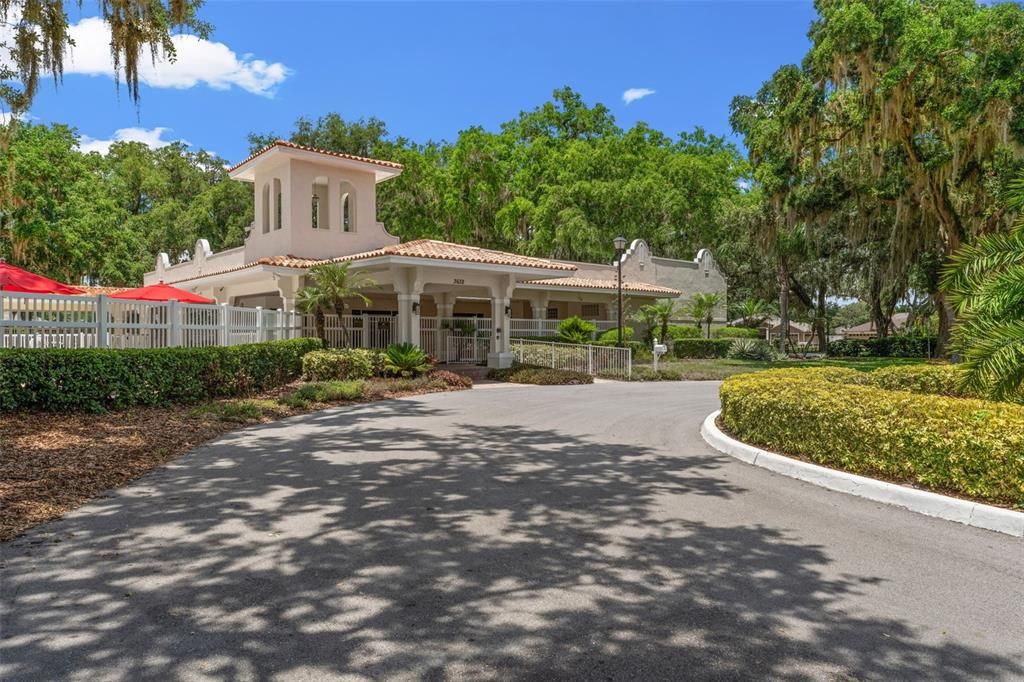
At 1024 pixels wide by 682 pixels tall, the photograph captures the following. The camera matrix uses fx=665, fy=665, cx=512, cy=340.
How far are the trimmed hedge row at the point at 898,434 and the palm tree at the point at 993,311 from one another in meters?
0.56

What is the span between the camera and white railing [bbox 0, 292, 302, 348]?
1014cm

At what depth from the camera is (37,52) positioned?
11.1m

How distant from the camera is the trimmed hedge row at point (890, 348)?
40031mm

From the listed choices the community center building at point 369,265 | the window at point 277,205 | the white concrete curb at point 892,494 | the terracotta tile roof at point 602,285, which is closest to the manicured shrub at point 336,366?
the community center building at point 369,265

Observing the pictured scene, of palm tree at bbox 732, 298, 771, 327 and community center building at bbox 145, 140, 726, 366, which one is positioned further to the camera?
palm tree at bbox 732, 298, 771, 327

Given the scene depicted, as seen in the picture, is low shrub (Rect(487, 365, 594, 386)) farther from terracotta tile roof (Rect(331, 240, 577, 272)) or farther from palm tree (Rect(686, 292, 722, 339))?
palm tree (Rect(686, 292, 722, 339))

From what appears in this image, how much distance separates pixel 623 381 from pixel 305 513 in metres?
16.2

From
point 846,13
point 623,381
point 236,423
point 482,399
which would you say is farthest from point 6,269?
point 846,13

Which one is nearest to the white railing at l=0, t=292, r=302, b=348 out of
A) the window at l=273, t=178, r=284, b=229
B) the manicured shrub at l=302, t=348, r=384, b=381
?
the manicured shrub at l=302, t=348, r=384, b=381

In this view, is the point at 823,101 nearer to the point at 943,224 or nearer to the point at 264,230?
the point at 943,224

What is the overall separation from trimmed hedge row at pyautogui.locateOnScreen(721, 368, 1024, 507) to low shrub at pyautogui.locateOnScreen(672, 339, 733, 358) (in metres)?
22.1

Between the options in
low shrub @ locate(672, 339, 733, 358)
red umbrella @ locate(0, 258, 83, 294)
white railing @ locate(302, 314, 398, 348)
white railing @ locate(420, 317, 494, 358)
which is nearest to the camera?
red umbrella @ locate(0, 258, 83, 294)

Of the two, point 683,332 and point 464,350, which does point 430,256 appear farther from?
point 683,332

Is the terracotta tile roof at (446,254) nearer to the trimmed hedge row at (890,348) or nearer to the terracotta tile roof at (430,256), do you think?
the terracotta tile roof at (430,256)
